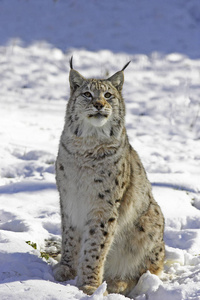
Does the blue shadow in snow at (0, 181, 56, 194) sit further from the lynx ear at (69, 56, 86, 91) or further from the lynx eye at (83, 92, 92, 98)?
the lynx eye at (83, 92, 92, 98)

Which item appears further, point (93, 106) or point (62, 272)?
point (62, 272)

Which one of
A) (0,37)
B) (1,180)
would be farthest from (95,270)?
(0,37)

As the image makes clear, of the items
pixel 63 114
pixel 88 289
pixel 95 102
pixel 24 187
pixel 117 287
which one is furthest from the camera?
Answer: pixel 63 114

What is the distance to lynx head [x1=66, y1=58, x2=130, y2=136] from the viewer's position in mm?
3591

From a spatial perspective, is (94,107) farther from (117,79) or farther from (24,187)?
(24,187)

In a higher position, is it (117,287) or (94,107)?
(94,107)

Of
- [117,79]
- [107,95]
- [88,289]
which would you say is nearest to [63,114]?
[117,79]

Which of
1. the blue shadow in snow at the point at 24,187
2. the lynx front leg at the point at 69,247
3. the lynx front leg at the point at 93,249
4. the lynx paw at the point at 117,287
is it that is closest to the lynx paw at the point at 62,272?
the lynx front leg at the point at 69,247

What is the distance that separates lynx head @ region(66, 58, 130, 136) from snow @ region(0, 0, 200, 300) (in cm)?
99

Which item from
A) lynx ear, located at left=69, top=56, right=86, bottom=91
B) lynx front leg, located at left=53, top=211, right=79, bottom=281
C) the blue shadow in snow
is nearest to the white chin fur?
lynx ear, located at left=69, top=56, right=86, bottom=91

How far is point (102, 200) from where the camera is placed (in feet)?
11.6

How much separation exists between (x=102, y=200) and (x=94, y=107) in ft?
2.06

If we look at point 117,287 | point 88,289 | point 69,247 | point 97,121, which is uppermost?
point 97,121

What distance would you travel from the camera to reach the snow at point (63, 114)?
370cm
